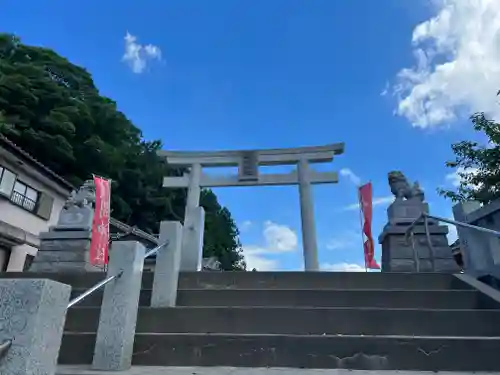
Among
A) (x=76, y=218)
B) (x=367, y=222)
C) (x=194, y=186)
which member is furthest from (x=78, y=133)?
(x=367, y=222)

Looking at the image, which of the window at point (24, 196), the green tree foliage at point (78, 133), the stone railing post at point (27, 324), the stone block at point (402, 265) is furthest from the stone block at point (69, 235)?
the green tree foliage at point (78, 133)

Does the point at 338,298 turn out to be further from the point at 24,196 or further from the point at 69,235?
the point at 24,196

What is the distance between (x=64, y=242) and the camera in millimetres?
6512

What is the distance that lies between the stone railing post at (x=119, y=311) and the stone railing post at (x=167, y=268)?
2.39 feet

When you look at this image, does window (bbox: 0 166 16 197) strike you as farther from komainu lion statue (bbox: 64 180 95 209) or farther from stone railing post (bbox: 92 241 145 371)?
stone railing post (bbox: 92 241 145 371)

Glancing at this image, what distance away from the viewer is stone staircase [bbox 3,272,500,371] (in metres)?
2.88

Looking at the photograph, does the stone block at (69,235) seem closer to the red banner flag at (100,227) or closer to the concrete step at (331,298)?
the red banner flag at (100,227)

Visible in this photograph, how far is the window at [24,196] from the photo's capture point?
41.4 ft

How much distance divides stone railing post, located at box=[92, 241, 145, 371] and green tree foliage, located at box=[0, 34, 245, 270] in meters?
17.3

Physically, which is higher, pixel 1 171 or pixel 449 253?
pixel 1 171

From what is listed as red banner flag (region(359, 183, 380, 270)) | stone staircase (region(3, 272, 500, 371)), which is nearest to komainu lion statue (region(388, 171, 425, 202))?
red banner flag (region(359, 183, 380, 270))

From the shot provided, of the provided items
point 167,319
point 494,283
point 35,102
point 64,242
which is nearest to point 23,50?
point 35,102

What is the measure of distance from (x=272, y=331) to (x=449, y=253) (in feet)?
13.3

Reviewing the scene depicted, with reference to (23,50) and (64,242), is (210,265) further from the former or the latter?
(23,50)
